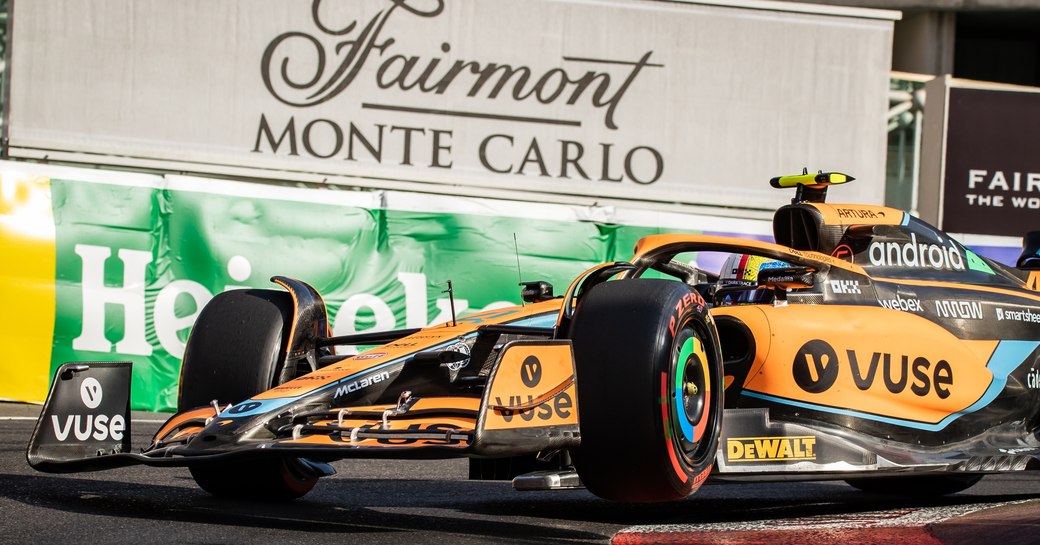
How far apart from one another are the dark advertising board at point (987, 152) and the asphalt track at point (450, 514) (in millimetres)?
8600

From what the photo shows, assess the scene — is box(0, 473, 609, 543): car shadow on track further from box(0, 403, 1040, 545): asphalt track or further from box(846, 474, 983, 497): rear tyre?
box(846, 474, 983, 497): rear tyre

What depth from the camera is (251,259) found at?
39.8 ft

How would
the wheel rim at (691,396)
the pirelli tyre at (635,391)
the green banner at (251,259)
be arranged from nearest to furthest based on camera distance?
the pirelli tyre at (635,391) < the wheel rim at (691,396) < the green banner at (251,259)

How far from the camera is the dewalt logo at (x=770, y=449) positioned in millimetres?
5848

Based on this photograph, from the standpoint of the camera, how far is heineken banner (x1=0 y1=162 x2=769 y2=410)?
11.5 m

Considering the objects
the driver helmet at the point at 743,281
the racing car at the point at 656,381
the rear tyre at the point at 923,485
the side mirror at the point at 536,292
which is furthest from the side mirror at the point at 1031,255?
the side mirror at the point at 536,292

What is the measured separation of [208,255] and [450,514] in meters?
6.68

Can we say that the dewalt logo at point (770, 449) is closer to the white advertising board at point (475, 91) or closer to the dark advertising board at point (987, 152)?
the white advertising board at point (475, 91)

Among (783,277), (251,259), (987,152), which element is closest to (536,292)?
(783,277)

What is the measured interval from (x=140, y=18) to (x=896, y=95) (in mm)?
9012

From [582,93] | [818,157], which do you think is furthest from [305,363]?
[818,157]

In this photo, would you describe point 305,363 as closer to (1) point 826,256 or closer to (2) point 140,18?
(1) point 826,256

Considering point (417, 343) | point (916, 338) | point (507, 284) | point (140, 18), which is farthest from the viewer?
point (140, 18)

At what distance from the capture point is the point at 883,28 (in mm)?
15945
